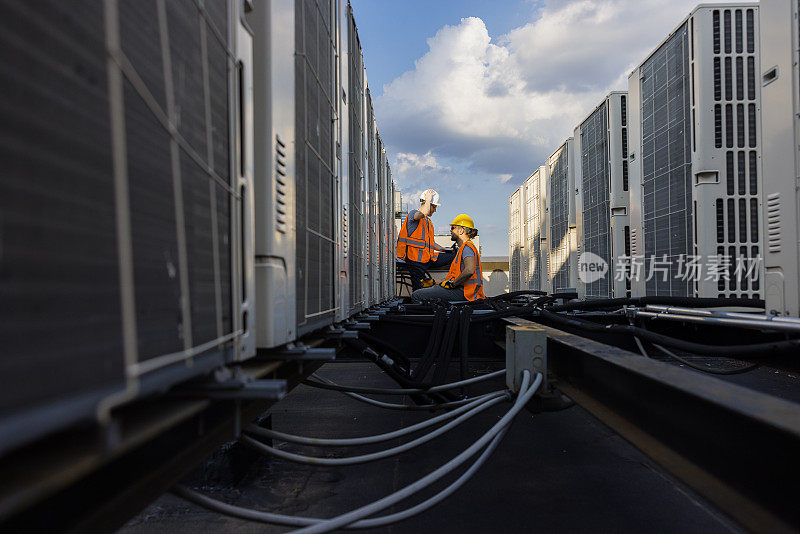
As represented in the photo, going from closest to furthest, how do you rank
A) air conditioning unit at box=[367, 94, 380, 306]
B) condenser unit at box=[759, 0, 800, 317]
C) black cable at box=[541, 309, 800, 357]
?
black cable at box=[541, 309, 800, 357] < condenser unit at box=[759, 0, 800, 317] < air conditioning unit at box=[367, 94, 380, 306]

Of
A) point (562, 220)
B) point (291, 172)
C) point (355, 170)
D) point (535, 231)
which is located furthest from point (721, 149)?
point (535, 231)

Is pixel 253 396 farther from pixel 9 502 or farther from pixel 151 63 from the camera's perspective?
pixel 151 63

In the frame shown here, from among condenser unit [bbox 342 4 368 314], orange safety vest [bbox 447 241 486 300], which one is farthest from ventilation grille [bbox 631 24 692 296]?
condenser unit [bbox 342 4 368 314]

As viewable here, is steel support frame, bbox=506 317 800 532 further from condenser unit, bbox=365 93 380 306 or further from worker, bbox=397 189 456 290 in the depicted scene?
worker, bbox=397 189 456 290

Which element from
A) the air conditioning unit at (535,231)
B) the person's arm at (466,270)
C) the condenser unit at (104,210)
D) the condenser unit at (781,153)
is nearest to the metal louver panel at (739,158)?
the condenser unit at (781,153)

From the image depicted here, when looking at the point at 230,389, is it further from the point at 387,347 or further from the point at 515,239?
the point at 515,239

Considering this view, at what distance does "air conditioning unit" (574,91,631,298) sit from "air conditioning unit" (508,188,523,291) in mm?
6481

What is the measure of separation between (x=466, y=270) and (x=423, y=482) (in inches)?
188

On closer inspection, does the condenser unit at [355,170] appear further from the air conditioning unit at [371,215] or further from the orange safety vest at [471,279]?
the orange safety vest at [471,279]

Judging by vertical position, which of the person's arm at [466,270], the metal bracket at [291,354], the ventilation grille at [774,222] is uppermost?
the ventilation grille at [774,222]

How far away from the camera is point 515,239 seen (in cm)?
1678

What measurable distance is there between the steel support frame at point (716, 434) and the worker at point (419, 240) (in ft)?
21.0

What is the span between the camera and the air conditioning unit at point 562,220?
9.77 m

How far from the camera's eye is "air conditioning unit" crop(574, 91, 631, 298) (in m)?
7.53
